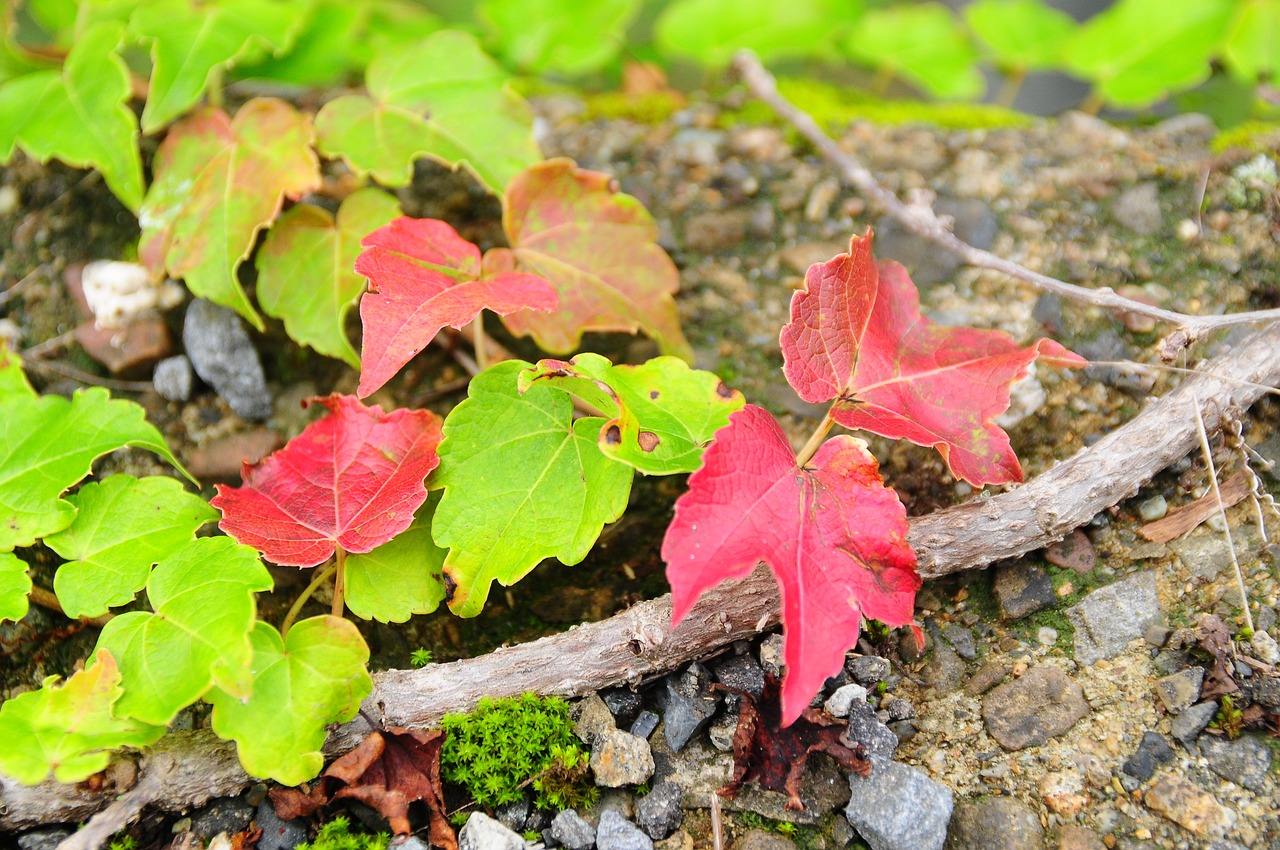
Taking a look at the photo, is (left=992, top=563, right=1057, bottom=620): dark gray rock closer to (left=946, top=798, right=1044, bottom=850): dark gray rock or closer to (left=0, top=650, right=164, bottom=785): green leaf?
(left=946, top=798, right=1044, bottom=850): dark gray rock

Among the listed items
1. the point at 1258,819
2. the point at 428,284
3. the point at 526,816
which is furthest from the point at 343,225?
the point at 1258,819

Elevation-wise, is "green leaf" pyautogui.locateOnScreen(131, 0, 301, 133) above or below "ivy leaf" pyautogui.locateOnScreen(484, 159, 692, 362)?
above

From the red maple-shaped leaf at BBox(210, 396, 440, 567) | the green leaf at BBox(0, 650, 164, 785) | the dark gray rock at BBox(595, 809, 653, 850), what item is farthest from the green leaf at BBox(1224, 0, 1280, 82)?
the green leaf at BBox(0, 650, 164, 785)

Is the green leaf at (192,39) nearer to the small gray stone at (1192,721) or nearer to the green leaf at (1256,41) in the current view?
the small gray stone at (1192,721)

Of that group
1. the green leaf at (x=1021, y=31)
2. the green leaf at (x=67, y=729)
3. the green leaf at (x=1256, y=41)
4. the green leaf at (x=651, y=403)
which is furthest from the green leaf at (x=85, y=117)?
the green leaf at (x=1256, y=41)

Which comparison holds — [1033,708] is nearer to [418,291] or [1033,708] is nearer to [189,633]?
[418,291]

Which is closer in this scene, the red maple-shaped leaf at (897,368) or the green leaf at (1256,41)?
the red maple-shaped leaf at (897,368)
